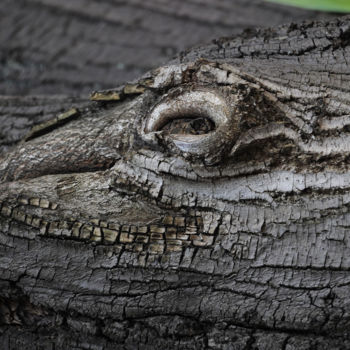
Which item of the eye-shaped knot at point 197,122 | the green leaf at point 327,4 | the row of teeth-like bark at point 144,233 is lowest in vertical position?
the row of teeth-like bark at point 144,233

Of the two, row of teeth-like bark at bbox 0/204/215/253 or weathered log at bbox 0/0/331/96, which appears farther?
weathered log at bbox 0/0/331/96

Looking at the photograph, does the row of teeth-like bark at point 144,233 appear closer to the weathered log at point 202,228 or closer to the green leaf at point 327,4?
the weathered log at point 202,228

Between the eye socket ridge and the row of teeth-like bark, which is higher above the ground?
Answer: the eye socket ridge

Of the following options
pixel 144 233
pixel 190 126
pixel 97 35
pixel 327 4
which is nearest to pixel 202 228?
pixel 144 233

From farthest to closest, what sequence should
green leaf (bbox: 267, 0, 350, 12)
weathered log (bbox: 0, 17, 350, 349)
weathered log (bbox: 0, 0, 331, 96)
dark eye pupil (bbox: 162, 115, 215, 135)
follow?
weathered log (bbox: 0, 0, 331, 96) < green leaf (bbox: 267, 0, 350, 12) < dark eye pupil (bbox: 162, 115, 215, 135) < weathered log (bbox: 0, 17, 350, 349)

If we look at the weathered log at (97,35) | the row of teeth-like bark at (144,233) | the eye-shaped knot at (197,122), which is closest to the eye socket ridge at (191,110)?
the eye-shaped knot at (197,122)

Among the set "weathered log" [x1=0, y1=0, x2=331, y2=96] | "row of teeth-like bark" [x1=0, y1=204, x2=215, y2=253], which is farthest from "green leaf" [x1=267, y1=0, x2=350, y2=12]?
"row of teeth-like bark" [x1=0, y1=204, x2=215, y2=253]

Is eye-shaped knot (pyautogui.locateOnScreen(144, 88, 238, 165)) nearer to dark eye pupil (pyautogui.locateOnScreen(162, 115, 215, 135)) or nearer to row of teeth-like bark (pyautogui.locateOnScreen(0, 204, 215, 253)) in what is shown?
dark eye pupil (pyautogui.locateOnScreen(162, 115, 215, 135))
